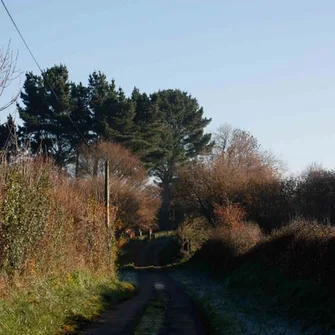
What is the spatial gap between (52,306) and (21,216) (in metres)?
2.93

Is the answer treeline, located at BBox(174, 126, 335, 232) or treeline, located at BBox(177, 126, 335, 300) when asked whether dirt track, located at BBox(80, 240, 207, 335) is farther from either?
treeline, located at BBox(174, 126, 335, 232)

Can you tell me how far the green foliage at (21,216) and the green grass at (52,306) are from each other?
3.43ft

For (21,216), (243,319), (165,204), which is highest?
(165,204)

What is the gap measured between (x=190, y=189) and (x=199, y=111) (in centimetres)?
2929

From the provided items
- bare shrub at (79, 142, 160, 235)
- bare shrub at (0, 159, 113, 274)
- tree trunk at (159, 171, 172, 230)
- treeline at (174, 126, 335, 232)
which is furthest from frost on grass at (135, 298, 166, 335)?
tree trunk at (159, 171, 172, 230)

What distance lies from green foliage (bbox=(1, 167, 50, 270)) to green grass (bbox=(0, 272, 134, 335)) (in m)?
1.05

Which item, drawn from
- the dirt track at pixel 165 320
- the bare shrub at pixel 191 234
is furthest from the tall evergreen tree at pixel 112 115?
the dirt track at pixel 165 320

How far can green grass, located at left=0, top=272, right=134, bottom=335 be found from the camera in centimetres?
1382

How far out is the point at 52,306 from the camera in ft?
54.6

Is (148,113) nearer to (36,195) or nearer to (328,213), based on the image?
(328,213)

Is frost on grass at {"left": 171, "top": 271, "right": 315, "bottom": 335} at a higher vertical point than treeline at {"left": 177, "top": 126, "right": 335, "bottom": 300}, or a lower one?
lower

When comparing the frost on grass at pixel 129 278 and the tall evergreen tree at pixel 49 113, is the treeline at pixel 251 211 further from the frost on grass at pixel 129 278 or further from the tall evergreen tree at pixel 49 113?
the tall evergreen tree at pixel 49 113

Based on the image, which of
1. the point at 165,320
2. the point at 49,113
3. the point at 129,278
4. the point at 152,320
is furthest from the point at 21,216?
the point at 49,113

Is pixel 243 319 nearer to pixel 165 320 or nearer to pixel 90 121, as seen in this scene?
pixel 165 320
